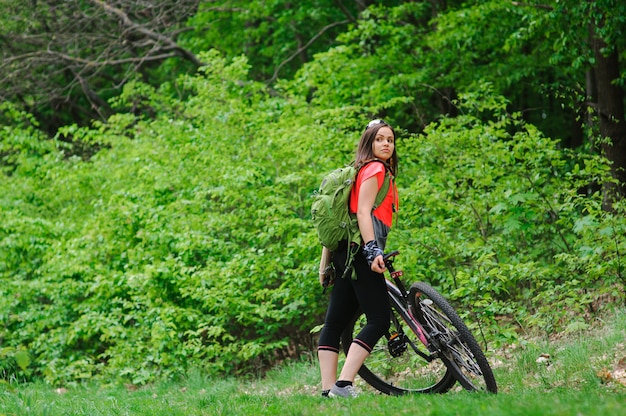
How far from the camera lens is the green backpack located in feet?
16.6

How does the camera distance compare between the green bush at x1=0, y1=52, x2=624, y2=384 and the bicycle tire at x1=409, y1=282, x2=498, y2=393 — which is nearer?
the bicycle tire at x1=409, y1=282, x2=498, y2=393

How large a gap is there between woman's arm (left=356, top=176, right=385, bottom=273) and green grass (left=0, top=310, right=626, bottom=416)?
0.99 meters

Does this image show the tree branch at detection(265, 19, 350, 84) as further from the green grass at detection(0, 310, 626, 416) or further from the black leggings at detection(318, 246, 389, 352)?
the black leggings at detection(318, 246, 389, 352)

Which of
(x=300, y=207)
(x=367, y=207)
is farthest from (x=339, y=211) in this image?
(x=300, y=207)

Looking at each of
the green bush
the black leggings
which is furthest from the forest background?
the black leggings

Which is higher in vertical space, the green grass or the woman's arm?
the woman's arm

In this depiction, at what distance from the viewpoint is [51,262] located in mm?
10773

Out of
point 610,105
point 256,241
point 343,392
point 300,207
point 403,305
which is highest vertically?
point 610,105

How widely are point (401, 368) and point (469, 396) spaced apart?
187cm

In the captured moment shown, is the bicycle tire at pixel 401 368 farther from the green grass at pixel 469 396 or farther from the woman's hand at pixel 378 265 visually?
the woman's hand at pixel 378 265

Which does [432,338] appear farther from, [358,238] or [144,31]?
[144,31]

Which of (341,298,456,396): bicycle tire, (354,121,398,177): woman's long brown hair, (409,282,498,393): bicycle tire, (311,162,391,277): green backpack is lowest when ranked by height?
(341,298,456,396): bicycle tire

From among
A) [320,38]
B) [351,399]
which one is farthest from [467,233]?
[320,38]

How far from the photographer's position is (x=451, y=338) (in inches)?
201
